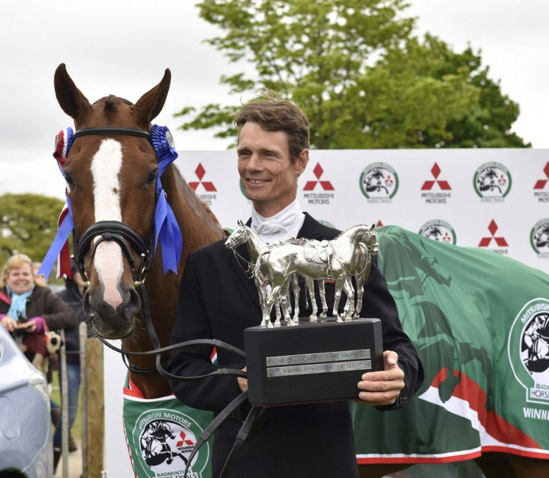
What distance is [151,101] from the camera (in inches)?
118

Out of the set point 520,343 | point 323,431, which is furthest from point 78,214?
point 520,343

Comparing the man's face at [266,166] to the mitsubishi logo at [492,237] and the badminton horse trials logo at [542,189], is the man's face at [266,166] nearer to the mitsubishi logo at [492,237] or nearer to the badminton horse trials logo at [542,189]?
the mitsubishi logo at [492,237]

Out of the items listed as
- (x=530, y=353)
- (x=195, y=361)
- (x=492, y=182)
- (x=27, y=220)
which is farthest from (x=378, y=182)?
(x=27, y=220)

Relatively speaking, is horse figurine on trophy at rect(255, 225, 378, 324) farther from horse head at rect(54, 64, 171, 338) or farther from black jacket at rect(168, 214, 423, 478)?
horse head at rect(54, 64, 171, 338)

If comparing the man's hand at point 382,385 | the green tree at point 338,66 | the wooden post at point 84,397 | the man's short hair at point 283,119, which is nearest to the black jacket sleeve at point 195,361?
the man's hand at point 382,385

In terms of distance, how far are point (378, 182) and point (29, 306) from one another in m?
3.89

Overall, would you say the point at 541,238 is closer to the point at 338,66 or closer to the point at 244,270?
the point at 244,270

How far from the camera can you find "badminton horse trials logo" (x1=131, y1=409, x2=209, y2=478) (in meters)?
3.59

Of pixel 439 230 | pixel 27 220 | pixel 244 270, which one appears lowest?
pixel 244 270

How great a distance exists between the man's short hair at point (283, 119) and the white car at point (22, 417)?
6.88 feet

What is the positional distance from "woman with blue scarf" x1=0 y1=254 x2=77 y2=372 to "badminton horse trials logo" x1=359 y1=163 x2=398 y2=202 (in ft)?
11.4

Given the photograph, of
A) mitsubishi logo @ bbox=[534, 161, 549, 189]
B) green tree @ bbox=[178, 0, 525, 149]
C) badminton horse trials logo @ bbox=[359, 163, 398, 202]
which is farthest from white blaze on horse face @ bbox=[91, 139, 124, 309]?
green tree @ bbox=[178, 0, 525, 149]

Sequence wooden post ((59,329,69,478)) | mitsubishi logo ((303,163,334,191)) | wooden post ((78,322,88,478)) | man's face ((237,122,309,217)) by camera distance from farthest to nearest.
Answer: wooden post ((59,329,69,478)) < wooden post ((78,322,88,478)) < mitsubishi logo ((303,163,334,191)) < man's face ((237,122,309,217))

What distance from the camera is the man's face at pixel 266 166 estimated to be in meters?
2.42
